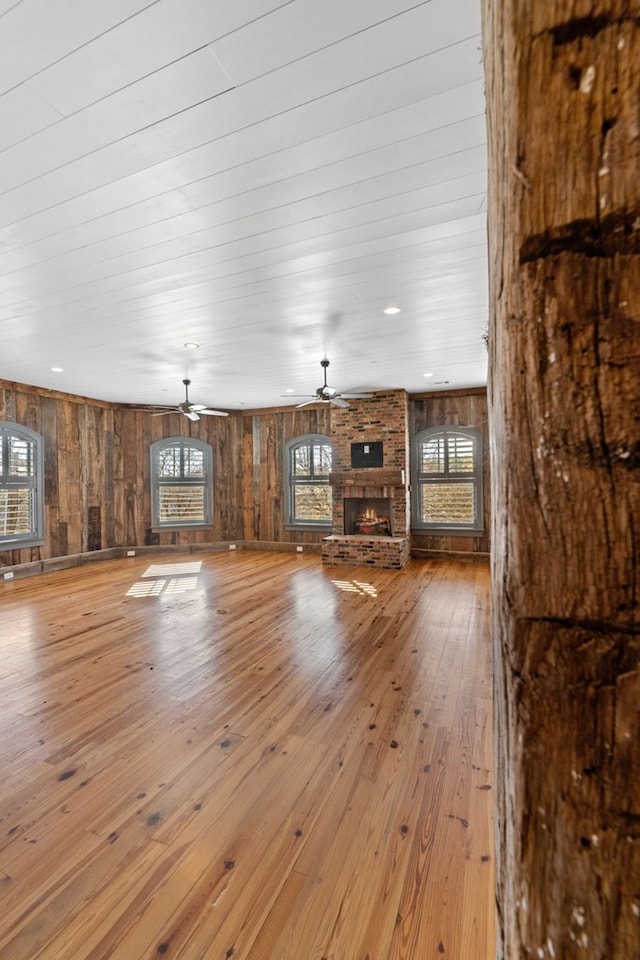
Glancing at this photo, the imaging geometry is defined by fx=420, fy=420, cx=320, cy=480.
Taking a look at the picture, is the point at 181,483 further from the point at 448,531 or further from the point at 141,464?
the point at 448,531

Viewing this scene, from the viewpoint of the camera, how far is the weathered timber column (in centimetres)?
38

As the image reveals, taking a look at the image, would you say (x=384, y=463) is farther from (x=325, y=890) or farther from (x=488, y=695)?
(x=325, y=890)

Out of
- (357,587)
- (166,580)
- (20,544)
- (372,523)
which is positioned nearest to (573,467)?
(357,587)

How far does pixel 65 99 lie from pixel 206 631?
12.2 ft

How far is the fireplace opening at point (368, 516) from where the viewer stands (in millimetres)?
7234

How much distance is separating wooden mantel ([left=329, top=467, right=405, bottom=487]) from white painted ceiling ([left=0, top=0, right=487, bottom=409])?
303 centimetres

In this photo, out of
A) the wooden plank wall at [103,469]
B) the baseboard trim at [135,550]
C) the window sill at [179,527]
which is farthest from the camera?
the window sill at [179,527]

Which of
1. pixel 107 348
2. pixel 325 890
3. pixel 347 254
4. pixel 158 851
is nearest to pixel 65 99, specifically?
pixel 347 254

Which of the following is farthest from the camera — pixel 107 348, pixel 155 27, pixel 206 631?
pixel 107 348

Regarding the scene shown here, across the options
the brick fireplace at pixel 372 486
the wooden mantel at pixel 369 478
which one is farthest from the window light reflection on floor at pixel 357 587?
the wooden mantel at pixel 369 478

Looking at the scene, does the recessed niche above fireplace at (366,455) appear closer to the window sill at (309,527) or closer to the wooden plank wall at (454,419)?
the wooden plank wall at (454,419)

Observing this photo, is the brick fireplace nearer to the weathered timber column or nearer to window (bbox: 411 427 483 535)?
window (bbox: 411 427 483 535)

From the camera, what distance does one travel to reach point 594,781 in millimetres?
406

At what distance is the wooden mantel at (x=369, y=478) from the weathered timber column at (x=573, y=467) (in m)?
6.52
